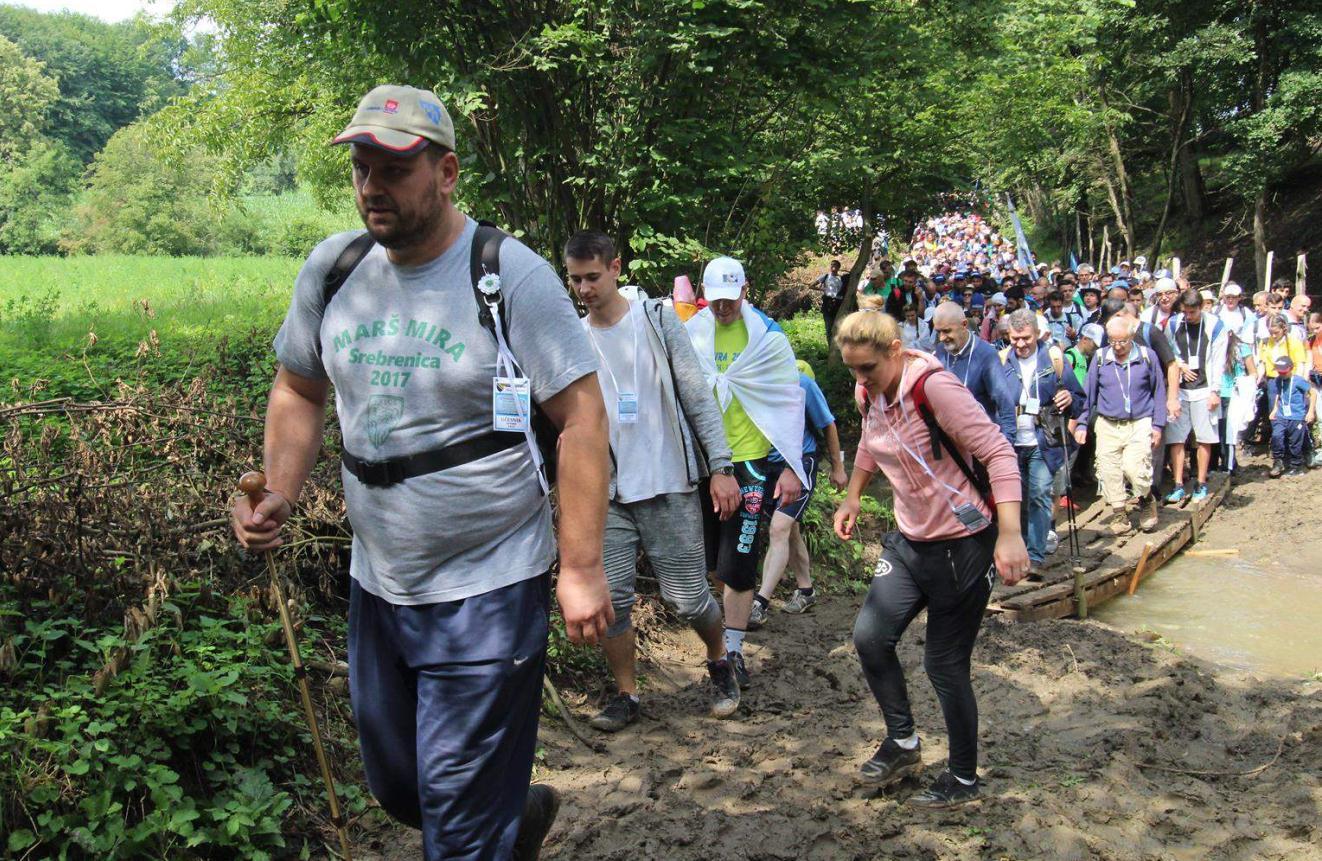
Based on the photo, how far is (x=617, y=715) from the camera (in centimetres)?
538

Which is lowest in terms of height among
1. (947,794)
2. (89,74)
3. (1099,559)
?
(1099,559)

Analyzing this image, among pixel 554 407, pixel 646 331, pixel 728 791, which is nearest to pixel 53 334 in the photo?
pixel 646 331

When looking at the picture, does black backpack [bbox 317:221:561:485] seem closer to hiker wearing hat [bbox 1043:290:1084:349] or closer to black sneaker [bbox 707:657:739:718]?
black sneaker [bbox 707:657:739:718]

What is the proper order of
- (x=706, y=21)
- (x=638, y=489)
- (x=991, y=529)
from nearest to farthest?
(x=991, y=529) → (x=638, y=489) → (x=706, y=21)

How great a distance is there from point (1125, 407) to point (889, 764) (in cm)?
724

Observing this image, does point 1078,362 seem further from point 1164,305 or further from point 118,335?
point 118,335

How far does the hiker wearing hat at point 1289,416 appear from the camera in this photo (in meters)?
13.4

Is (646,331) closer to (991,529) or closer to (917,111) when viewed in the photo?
(991,529)

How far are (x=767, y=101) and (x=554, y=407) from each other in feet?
28.4

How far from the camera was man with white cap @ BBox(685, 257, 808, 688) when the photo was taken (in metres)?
6.15

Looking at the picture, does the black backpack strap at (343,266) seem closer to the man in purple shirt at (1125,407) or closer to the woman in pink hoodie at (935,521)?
the woman in pink hoodie at (935,521)

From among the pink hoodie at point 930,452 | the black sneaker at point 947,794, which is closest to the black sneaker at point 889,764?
the black sneaker at point 947,794

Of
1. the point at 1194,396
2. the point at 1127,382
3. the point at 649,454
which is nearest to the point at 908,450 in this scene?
the point at 649,454

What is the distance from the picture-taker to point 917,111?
17.0 m
